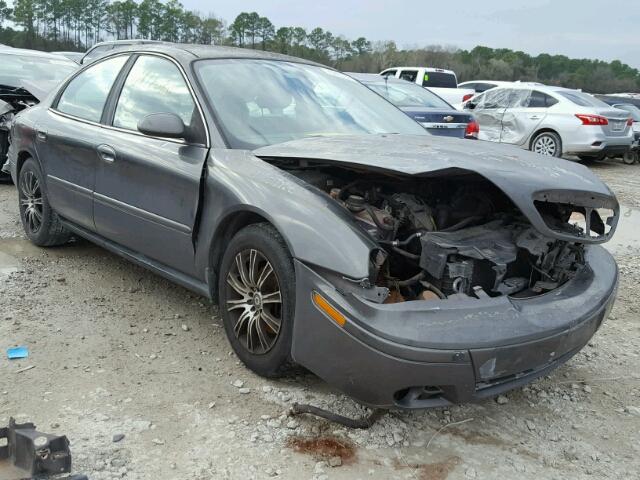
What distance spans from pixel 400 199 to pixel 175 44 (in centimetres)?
211

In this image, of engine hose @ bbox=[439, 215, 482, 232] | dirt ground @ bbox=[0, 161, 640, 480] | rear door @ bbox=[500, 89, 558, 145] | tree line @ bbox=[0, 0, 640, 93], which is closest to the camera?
dirt ground @ bbox=[0, 161, 640, 480]

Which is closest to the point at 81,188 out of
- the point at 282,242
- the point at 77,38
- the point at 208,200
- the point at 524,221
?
the point at 208,200

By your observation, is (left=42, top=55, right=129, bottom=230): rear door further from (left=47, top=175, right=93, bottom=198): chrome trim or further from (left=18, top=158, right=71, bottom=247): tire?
(left=18, top=158, right=71, bottom=247): tire

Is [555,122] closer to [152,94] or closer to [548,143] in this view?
[548,143]

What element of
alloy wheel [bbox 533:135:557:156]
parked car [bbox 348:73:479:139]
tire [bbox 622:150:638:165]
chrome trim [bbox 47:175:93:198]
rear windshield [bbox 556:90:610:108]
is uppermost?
rear windshield [bbox 556:90:610:108]

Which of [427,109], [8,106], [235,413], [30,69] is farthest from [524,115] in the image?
[235,413]

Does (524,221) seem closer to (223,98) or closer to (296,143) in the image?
(296,143)

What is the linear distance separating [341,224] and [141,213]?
5.12 feet

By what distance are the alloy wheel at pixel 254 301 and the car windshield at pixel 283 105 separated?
2.25 ft

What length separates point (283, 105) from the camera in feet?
12.4

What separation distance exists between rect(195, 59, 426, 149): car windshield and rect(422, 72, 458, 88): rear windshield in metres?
14.0

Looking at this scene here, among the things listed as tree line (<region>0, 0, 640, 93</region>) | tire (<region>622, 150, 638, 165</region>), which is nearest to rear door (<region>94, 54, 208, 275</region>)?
tire (<region>622, 150, 638, 165</region>)

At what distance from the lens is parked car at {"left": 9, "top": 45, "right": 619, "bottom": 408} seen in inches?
99.0

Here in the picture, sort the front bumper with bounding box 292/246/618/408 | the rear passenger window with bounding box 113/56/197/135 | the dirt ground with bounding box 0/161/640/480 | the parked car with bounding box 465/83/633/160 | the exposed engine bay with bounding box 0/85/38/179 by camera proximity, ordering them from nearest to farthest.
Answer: the front bumper with bounding box 292/246/618/408 → the dirt ground with bounding box 0/161/640/480 → the rear passenger window with bounding box 113/56/197/135 → the exposed engine bay with bounding box 0/85/38/179 → the parked car with bounding box 465/83/633/160
